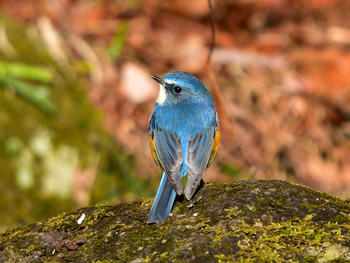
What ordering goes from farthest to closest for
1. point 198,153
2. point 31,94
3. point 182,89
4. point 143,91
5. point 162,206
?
point 143,91 < point 31,94 < point 182,89 < point 198,153 < point 162,206

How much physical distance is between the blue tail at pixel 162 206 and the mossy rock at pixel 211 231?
0.15 feet

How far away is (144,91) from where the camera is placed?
25.0ft

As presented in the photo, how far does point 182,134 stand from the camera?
3689 millimetres

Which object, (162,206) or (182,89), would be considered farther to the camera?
(182,89)

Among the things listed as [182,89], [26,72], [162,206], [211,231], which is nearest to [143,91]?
[26,72]

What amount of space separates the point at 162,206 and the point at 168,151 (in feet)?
2.42

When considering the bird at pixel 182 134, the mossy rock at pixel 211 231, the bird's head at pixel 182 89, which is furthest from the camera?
the bird's head at pixel 182 89

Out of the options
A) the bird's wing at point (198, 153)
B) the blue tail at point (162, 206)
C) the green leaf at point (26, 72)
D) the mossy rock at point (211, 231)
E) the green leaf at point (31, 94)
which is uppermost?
the green leaf at point (26, 72)

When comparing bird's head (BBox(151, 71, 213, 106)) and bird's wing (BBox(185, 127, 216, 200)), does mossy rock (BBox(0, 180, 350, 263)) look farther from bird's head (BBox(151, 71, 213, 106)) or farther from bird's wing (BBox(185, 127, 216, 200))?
bird's head (BBox(151, 71, 213, 106))

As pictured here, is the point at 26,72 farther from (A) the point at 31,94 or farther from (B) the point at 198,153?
(B) the point at 198,153

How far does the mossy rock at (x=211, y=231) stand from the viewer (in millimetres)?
2480

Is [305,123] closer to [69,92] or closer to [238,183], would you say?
[69,92]

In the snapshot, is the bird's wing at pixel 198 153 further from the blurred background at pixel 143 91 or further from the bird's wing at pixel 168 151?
the blurred background at pixel 143 91

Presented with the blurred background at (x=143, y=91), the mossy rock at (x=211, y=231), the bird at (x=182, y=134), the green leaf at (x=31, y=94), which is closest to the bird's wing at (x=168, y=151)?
the bird at (x=182, y=134)
